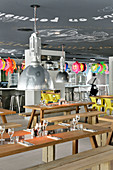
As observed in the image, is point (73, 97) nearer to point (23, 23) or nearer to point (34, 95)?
point (34, 95)

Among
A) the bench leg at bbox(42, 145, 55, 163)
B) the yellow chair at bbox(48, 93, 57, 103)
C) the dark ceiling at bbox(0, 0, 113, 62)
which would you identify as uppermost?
the dark ceiling at bbox(0, 0, 113, 62)

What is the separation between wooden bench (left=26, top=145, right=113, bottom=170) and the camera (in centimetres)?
310

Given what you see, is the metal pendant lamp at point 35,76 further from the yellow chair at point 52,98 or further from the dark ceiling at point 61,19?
the yellow chair at point 52,98

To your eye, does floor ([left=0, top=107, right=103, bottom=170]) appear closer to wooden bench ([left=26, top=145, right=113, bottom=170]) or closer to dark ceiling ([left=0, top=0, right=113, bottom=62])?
wooden bench ([left=26, top=145, right=113, bottom=170])

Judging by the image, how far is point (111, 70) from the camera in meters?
12.6

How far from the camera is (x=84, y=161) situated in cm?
326

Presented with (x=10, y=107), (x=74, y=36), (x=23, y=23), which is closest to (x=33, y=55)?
(x=23, y=23)

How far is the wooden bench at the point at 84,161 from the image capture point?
3.10 metres

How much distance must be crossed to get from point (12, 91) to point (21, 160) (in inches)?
285

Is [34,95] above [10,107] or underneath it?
above

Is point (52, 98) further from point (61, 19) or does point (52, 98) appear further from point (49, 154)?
point (49, 154)

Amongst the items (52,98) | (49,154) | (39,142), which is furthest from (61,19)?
(52,98)

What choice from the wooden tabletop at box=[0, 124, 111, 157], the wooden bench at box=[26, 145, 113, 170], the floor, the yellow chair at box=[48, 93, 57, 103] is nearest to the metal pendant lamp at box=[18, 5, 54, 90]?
the wooden tabletop at box=[0, 124, 111, 157]

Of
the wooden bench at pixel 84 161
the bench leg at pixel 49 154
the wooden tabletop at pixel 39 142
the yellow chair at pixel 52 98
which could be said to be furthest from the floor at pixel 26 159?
the yellow chair at pixel 52 98
